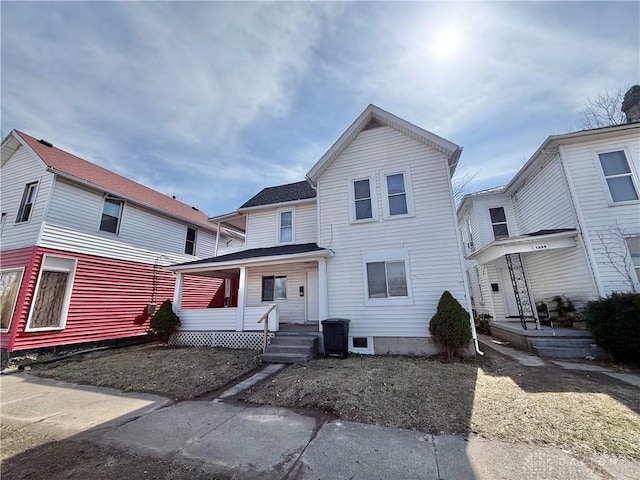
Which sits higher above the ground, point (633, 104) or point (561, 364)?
point (633, 104)

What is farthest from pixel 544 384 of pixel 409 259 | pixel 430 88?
pixel 430 88

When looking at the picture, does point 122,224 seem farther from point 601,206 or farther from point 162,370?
point 601,206

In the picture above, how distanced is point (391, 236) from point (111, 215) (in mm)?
12713

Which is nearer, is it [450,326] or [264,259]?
[450,326]

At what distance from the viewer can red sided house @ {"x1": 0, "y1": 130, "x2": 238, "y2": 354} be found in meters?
9.16

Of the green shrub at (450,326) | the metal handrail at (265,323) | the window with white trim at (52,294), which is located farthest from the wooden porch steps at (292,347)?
the window with white trim at (52,294)

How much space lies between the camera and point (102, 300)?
10961mm

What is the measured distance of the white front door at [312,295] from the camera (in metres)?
10.2

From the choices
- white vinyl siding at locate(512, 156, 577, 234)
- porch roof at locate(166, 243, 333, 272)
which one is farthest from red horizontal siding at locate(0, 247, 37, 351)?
white vinyl siding at locate(512, 156, 577, 234)

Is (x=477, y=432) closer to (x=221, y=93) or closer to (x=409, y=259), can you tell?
(x=409, y=259)

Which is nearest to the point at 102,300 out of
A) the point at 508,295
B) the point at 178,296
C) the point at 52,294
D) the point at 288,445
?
the point at 52,294

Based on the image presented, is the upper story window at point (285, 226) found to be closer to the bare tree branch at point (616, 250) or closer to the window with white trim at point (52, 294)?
the window with white trim at point (52, 294)

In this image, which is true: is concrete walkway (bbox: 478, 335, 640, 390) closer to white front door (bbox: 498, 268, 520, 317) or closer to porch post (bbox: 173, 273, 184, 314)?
white front door (bbox: 498, 268, 520, 317)

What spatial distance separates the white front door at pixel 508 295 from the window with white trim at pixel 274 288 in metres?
10.3
